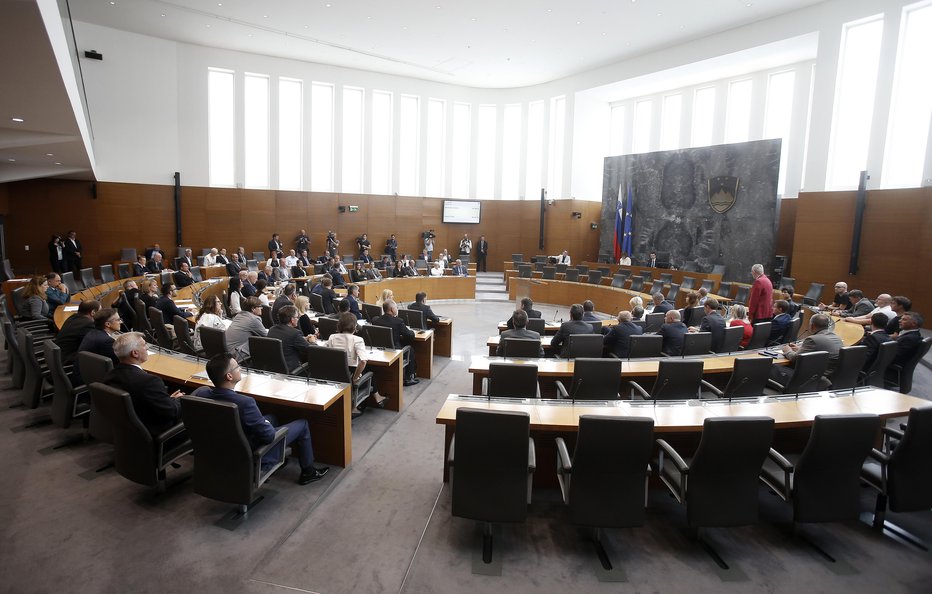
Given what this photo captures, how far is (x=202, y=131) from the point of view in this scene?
15.9m

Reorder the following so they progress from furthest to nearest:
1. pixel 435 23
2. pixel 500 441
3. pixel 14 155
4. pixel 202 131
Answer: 1. pixel 202 131
2. pixel 435 23
3. pixel 14 155
4. pixel 500 441

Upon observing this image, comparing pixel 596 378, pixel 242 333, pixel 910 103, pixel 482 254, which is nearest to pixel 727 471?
pixel 596 378

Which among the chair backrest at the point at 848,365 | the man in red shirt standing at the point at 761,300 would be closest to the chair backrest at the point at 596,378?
the chair backrest at the point at 848,365

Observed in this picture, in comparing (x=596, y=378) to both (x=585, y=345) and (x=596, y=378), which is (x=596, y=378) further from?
(x=585, y=345)

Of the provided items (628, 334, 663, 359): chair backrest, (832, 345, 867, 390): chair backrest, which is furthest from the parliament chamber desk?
(628, 334, 663, 359): chair backrest

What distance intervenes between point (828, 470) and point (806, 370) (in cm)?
197

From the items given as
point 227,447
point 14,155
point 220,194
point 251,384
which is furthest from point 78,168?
point 227,447

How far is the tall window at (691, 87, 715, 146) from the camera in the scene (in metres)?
16.8

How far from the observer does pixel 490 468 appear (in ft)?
9.42

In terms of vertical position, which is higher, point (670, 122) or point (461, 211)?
point (670, 122)

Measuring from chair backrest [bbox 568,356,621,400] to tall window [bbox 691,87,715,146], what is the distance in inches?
610

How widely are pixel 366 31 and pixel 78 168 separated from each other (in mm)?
8673

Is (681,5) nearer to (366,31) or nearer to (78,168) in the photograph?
(366,31)

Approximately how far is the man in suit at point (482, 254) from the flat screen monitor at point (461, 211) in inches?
39.1
